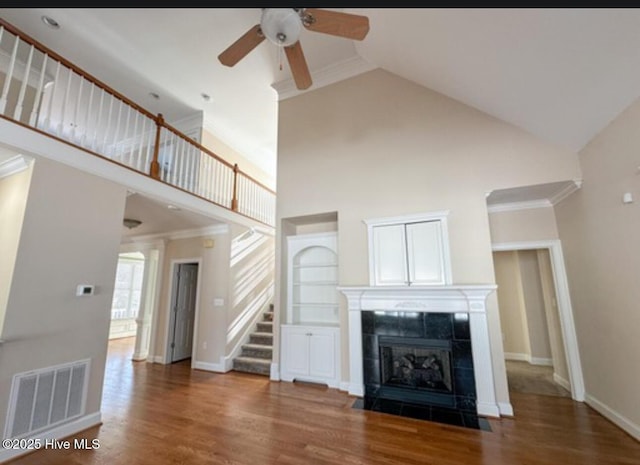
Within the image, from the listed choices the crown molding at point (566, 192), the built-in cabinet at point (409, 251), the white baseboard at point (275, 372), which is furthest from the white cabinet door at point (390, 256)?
the white baseboard at point (275, 372)

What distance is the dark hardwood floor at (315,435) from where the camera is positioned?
243 centimetres

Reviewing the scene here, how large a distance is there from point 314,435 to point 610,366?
3.26m

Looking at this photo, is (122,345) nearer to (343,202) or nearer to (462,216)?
(343,202)

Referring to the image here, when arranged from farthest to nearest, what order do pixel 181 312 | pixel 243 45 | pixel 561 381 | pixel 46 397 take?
1. pixel 181 312
2. pixel 561 381
3. pixel 243 45
4. pixel 46 397

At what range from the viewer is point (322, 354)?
14.3 feet

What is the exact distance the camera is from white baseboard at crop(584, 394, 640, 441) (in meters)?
2.69

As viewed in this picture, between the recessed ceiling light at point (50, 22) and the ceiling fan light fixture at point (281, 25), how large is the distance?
12.4ft

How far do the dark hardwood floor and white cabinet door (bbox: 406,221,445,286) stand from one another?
1.65 metres

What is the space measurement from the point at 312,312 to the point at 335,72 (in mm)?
4290

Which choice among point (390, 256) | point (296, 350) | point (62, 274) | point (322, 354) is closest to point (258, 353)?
point (296, 350)

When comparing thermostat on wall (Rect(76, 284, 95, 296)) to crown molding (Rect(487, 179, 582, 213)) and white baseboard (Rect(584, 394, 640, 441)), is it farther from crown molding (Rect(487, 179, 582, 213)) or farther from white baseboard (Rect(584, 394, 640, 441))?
white baseboard (Rect(584, 394, 640, 441))

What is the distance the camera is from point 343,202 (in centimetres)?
455

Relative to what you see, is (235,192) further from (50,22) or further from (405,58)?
(405,58)

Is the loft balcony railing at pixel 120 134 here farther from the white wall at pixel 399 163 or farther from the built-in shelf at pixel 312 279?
the built-in shelf at pixel 312 279
